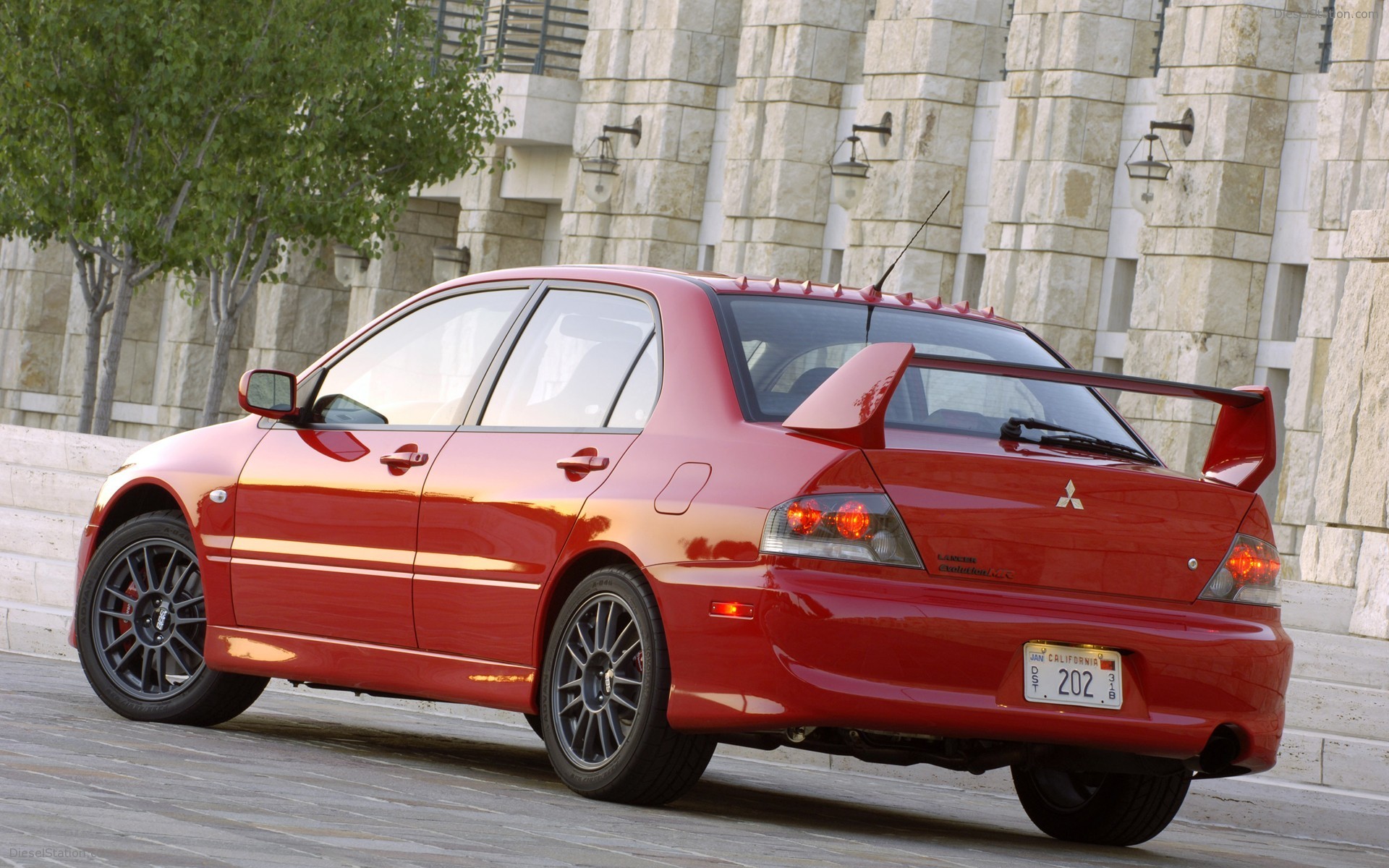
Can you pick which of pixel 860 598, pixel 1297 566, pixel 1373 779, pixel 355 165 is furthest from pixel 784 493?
pixel 355 165

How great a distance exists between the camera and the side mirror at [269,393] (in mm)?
7527

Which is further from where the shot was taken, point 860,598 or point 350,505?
point 350,505

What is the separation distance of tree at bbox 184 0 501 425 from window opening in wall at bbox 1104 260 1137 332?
21.8 feet

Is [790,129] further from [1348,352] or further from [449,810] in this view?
[449,810]

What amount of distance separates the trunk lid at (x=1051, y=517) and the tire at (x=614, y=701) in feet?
2.44

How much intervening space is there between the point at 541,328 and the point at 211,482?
1.35 metres

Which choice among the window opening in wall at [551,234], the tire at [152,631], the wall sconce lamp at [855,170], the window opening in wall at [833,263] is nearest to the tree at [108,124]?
the wall sconce lamp at [855,170]

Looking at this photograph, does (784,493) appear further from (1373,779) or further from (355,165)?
(355,165)

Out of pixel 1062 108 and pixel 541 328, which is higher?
pixel 1062 108

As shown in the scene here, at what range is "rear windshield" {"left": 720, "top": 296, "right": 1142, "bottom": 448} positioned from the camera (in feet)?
20.6

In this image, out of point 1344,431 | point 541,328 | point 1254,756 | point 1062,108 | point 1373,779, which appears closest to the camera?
point 1254,756

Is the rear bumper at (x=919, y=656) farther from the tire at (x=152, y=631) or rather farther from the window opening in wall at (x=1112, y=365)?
the window opening in wall at (x=1112, y=365)

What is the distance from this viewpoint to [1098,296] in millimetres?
20469

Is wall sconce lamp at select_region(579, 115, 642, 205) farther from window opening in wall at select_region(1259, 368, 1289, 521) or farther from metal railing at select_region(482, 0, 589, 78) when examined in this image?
window opening in wall at select_region(1259, 368, 1289, 521)
